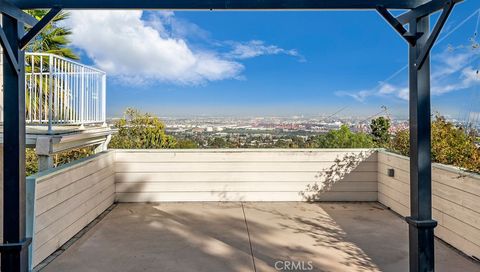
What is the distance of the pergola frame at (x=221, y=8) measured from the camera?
90.4 inches

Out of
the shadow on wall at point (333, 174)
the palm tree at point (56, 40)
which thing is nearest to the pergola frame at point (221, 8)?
the shadow on wall at point (333, 174)

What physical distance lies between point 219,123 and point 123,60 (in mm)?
3923

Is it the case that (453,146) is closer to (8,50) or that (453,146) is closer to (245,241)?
(245,241)

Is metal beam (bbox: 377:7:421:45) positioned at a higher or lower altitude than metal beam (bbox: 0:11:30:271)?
higher

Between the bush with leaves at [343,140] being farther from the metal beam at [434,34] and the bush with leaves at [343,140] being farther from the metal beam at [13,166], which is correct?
the metal beam at [13,166]

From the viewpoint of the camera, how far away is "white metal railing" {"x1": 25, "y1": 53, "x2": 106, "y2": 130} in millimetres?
3765

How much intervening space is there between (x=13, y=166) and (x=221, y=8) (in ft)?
6.14

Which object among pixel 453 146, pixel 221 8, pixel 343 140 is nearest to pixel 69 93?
pixel 221 8

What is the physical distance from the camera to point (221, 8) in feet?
7.88

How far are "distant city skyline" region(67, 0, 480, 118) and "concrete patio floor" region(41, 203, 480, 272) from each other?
2.95 m

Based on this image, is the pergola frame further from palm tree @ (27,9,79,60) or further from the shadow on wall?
palm tree @ (27,9,79,60)

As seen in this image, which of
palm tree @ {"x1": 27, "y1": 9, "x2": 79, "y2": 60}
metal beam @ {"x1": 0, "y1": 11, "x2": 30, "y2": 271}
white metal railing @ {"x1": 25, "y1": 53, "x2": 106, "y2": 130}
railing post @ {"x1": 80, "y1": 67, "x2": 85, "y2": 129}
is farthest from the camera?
palm tree @ {"x1": 27, "y1": 9, "x2": 79, "y2": 60}
